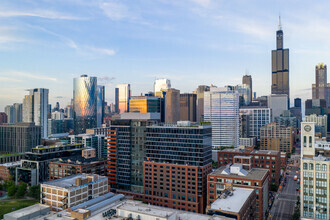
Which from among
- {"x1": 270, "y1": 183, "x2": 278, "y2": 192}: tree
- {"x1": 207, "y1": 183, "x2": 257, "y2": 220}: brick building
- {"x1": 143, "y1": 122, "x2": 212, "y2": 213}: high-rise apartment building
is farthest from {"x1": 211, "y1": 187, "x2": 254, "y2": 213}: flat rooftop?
{"x1": 270, "y1": 183, "x2": 278, "y2": 192}: tree

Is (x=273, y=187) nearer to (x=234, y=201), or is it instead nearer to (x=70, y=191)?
(x=234, y=201)

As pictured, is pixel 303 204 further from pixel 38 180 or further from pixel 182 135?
pixel 38 180

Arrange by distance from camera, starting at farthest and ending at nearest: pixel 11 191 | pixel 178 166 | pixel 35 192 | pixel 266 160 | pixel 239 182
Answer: pixel 266 160 → pixel 11 191 → pixel 35 192 → pixel 178 166 → pixel 239 182

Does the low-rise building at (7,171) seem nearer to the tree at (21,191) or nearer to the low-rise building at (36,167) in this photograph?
the low-rise building at (36,167)

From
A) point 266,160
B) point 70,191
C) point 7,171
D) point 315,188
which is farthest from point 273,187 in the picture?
point 7,171

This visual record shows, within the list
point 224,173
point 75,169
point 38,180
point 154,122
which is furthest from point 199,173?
point 38,180

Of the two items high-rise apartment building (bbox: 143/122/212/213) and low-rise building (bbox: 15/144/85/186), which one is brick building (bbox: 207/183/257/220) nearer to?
high-rise apartment building (bbox: 143/122/212/213)
